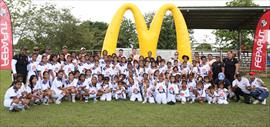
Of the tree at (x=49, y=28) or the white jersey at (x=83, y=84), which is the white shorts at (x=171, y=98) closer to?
the white jersey at (x=83, y=84)

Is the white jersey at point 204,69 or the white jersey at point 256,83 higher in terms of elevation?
the white jersey at point 204,69

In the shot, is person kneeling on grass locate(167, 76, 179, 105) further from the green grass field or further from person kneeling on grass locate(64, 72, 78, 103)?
person kneeling on grass locate(64, 72, 78, 103)

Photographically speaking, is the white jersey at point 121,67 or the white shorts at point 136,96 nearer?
the white shorts at point 136,96

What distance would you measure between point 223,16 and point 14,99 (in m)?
14.1

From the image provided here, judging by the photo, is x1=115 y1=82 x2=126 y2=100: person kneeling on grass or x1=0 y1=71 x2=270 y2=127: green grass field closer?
x1=0 y1=71 x2=270 y2=127: green grass field

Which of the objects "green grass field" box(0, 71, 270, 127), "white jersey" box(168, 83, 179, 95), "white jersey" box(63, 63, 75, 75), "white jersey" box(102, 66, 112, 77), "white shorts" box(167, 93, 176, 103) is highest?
"white jersey" box(63, 63, 75, 75)

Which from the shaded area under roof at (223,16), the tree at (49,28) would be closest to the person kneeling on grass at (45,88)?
A: the shaded area under roof at (223,16)

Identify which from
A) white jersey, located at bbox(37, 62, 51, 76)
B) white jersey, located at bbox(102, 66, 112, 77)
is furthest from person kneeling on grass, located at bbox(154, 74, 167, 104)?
white jersey, located at bbox(37, 62, 51, 76)

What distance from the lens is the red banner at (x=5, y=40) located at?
43.9ft

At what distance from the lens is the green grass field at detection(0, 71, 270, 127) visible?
7.23m

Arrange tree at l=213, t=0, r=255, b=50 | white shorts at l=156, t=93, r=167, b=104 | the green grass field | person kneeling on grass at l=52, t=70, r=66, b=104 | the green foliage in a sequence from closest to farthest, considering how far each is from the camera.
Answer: the green grass field < person kneeling on grass at l=52, t=70, r=66, b=104 < white shorts at l=156, t=93, r=167, b=104 < the green foliage < tree at l=213, t=0, r=255, b=50

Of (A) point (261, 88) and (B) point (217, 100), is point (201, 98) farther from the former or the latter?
(A) point (261, 88)

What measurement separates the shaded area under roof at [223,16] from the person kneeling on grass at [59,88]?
889 centimetres

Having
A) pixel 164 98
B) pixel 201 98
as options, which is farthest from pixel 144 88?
pixel 201 98
